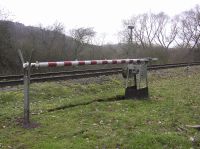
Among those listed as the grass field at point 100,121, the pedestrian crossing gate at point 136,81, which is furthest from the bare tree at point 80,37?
the grass field at point 100,121

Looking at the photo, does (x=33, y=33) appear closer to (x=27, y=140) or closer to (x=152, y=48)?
(x=152, y=48)

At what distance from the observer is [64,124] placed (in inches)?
289

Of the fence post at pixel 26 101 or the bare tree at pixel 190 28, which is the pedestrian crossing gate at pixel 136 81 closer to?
the fence post at pixel 26 101

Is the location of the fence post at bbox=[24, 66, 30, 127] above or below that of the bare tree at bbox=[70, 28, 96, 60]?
below

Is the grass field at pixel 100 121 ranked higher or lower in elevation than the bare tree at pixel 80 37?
lower

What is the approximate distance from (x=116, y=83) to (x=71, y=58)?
20.3 meters

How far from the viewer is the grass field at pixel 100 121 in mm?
6230

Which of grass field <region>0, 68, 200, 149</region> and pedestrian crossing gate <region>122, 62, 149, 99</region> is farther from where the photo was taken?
pedestrian crossing gate <region>122, 62, 149, 99</region>

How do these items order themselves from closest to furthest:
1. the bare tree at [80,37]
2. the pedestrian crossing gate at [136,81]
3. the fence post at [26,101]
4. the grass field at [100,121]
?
the grass field at [100,121]
the fence post at [26,101]
the pedestrian crossing gate at [136,81]
the bare tree at [80,37]

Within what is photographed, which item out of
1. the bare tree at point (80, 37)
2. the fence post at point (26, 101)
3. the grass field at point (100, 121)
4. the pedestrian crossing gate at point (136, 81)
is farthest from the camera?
the bare tree at point (80, 37)

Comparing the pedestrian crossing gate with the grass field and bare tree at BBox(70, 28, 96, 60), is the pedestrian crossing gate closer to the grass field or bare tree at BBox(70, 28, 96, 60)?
the grass field

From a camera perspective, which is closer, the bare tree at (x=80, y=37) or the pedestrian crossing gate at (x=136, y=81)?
the pedestrian crossing gate at (x=136, y=81)

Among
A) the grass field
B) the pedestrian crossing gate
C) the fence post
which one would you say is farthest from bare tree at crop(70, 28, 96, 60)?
the fence post

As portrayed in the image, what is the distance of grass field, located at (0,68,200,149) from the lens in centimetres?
623
